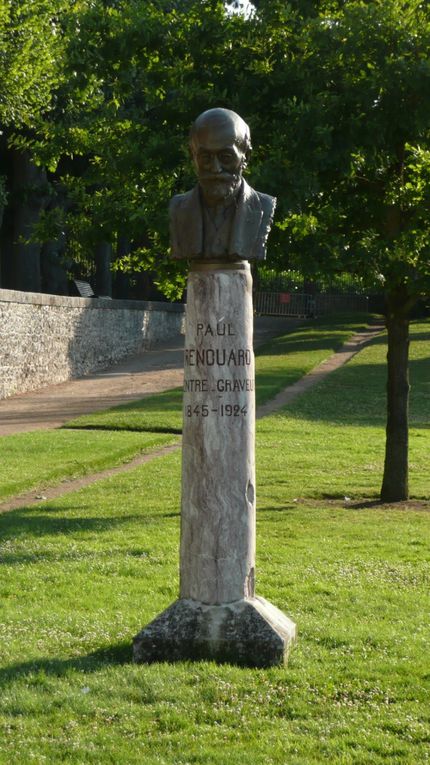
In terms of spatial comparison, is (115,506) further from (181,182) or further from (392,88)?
(392,88)

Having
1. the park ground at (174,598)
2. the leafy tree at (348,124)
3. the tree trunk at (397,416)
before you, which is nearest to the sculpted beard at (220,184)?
the park ground at (174,598)

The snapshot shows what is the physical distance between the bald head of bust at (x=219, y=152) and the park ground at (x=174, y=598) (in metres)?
2.58

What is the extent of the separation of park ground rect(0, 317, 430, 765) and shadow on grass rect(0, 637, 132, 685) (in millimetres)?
13

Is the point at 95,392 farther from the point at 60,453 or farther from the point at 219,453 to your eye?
the point at 219,453

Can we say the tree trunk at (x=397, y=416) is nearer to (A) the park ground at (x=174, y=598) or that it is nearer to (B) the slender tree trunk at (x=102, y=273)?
(A) the park ground at (x=174, y=598)

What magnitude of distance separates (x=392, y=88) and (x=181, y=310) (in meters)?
26.8

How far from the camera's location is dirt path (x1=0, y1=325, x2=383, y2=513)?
13.0 metres

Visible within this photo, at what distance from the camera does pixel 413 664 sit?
6.38 meters

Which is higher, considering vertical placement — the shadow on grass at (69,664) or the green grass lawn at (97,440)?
the green grass lawn at (97,440)

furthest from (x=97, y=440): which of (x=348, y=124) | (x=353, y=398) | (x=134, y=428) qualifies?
(x=353, y=398)

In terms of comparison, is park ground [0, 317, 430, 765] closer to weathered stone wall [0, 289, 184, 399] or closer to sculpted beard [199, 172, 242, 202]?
sculpted beard [199, 172, 242, 202]

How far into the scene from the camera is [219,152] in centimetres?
642

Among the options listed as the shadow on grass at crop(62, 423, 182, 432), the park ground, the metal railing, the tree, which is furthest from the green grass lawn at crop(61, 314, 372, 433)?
the tree

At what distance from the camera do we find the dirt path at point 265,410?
1299cm
